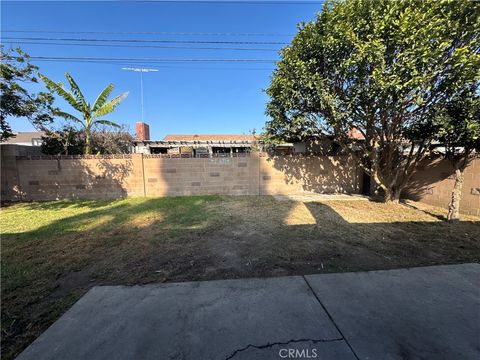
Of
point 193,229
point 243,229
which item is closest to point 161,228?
point 193,229

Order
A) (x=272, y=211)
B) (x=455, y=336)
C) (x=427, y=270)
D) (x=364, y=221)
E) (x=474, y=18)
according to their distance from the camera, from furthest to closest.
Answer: (x=272, y=211), (x=364, y=221), (x=474, y=18), (x=427, y=270), (x=455, y=336)

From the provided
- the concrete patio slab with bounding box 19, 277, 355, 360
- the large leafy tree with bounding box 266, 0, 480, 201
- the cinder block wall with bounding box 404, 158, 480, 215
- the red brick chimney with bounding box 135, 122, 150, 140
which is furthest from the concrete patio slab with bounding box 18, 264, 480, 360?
the red brick chimney with bounding box 135, 122, 150, 140

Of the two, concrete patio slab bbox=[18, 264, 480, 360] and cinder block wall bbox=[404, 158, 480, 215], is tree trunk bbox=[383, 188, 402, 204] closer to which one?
cinder block wall bbox=[404, 158, 480, 215]

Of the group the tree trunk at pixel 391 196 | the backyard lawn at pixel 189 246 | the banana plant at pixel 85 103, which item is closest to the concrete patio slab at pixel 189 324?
the backyard lawn at pixel 189 246

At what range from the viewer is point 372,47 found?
5.29 metres

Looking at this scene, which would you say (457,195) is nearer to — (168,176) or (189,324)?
(189,324)

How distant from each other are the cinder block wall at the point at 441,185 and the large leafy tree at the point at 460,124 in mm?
1229

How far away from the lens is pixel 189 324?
89.4 inches

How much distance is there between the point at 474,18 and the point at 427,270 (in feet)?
18.2

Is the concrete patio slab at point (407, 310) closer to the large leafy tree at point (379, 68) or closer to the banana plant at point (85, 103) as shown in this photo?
the large leafy tree at point (379, 68)

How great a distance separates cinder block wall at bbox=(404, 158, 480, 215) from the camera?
661cm

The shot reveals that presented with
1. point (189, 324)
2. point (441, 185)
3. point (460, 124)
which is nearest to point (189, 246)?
point (189, 324)

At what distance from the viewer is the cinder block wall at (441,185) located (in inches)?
260

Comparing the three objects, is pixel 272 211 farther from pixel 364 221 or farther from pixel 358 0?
pixel 358 0
